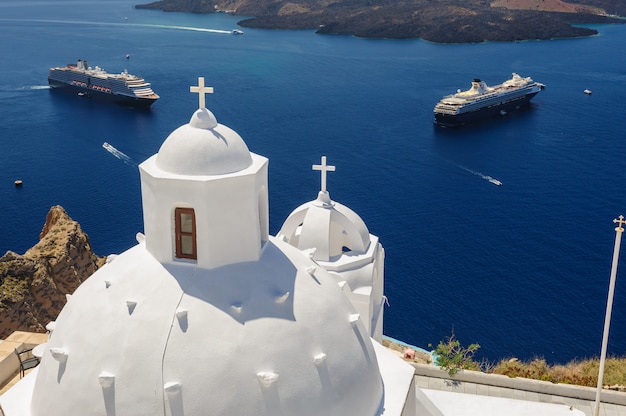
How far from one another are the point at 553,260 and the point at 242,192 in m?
36.7

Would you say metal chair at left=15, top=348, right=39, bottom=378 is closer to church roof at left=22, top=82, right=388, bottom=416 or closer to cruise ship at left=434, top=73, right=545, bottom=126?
church roof at left=22, top=82, right=388, bottom=416

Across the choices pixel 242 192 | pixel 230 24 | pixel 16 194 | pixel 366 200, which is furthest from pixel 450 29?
pixel 242 192

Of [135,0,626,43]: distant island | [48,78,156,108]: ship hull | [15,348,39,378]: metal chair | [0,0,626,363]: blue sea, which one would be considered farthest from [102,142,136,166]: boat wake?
[135,0,626,43]: distant island

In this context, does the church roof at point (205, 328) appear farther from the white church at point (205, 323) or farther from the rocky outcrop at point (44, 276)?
the rocky outcrop at point (44, 276)

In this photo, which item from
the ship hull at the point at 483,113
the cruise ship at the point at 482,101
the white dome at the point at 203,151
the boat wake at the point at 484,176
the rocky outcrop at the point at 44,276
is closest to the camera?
the white dome at the point at 203,151

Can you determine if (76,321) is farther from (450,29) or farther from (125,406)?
(450,29)

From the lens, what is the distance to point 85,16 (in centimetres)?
18775

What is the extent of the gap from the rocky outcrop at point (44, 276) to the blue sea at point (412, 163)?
358 inches

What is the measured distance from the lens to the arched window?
42.9 ft

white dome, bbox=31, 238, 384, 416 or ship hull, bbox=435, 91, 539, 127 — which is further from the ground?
white dome, bbox=31, 238, 384, 416

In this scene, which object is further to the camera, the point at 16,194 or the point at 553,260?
the point at 16,194

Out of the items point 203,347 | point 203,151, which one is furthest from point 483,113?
point 203,347

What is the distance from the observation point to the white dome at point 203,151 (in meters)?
12.6

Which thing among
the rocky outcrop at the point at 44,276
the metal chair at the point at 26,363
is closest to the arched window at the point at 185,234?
the metal chair at the point at 26,363
